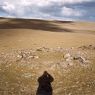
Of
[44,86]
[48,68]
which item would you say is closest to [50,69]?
[48,68]

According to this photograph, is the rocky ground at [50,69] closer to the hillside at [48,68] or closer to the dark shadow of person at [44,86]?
the hillside at [48,68]

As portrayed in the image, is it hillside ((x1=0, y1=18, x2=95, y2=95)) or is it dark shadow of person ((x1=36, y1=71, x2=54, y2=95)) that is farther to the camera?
hillside ((x1=0, y1=18, x2=95, y2=95))

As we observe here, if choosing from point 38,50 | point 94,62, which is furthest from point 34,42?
point 94,62

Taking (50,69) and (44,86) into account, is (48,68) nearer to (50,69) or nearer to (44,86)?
(50,69)

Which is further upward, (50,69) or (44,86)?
(44,86)

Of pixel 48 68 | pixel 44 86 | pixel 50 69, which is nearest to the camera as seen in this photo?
pixel 44 86

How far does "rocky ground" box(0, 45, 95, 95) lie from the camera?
1891 centimetres

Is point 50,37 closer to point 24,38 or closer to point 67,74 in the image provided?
point 24,38

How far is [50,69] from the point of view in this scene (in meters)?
21.6

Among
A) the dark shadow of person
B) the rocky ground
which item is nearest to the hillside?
the rocky ground

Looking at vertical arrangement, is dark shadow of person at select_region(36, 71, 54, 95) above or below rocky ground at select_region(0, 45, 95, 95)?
above

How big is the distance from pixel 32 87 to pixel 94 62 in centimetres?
520

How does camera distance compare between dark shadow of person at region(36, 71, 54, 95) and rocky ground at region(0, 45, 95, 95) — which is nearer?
dark shadow of person at region(36, 71, 54, 95)

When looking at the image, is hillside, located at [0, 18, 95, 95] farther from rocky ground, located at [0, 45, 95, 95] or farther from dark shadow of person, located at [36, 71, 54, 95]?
dark shadow of person, located at [36, 71, 54, 95]
